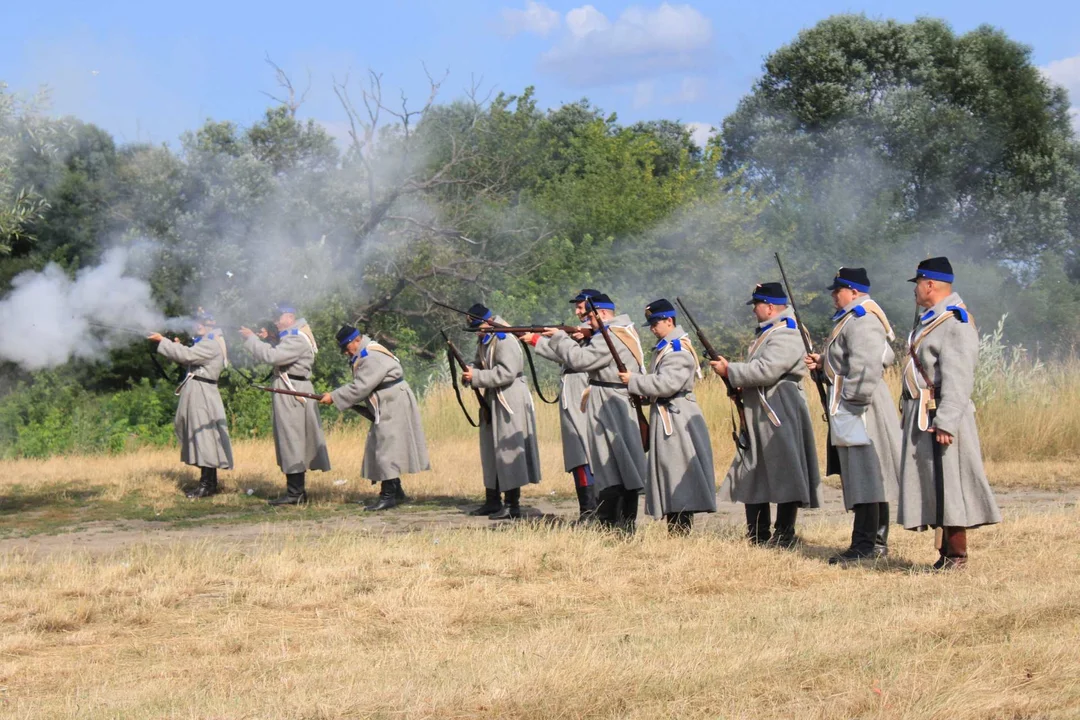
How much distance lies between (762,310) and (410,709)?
4723mm

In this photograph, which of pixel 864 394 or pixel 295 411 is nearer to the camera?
pixel 864 394

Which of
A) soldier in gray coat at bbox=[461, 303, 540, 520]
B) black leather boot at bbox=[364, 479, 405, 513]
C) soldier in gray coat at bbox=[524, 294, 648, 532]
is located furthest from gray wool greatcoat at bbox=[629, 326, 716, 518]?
black leather boot at bbox=[364, 479, 405, 513]

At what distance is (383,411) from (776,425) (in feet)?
15.0

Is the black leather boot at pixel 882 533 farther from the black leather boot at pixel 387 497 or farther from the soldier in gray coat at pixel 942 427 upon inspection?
the black leather boot at pixel 387 497

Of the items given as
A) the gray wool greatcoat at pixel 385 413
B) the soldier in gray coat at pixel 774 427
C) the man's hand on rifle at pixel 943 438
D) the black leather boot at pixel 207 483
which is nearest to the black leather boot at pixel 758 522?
the soldier in gray coat at pixel 774 427

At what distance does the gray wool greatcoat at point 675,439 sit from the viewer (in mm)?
8969

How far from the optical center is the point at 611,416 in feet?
32.6

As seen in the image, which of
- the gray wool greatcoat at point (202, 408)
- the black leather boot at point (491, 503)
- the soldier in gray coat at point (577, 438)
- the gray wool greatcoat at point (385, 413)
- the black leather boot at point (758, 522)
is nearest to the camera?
the black leather boot at point (758, 522)

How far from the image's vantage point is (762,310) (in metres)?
8.93

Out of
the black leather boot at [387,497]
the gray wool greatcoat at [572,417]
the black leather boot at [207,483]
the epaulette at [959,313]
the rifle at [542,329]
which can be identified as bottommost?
the black leather boot at [387,497]

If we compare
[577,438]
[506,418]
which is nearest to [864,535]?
[577,438]

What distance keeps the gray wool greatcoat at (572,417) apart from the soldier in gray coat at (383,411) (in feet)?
6.60

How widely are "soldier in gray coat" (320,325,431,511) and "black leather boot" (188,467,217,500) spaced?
203 centimetres

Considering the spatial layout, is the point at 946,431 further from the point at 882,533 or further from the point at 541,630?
the point at 541,630
